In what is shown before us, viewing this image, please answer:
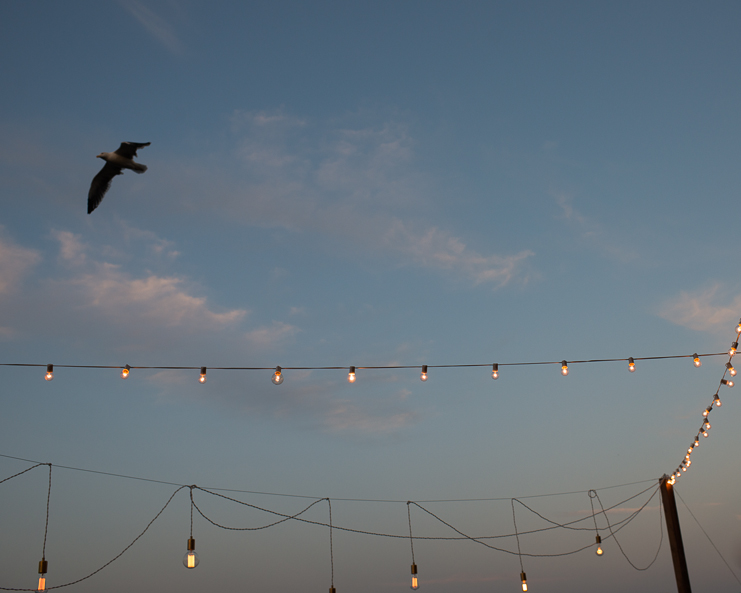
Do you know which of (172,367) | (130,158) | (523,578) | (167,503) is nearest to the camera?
(130,158)

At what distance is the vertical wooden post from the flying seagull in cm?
1110

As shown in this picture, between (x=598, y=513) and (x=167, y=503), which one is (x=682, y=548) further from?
(x=167, y=503)

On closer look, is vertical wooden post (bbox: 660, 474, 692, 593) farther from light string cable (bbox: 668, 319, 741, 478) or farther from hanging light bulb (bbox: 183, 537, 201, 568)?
hanging light bulb (bbox: 183, 537, 201, 568)

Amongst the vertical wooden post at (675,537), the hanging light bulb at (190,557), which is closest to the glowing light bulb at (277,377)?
the hanging light bulb at (190,557)

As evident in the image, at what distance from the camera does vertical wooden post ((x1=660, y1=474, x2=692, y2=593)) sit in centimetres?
1208

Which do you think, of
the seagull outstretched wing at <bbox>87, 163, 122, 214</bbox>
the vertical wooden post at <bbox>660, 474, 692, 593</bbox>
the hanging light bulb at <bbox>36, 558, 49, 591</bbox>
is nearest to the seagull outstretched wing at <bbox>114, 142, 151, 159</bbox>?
the seagull outstretched wing at <bbox>87, 163, 122, 214</bbox>

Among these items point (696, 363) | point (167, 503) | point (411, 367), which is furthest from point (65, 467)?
point (696, 363)

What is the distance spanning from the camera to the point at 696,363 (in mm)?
8781

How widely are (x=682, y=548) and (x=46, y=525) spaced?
1097 centimetres

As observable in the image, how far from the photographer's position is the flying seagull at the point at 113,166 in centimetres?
738

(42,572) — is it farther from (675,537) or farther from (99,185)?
(675,537)

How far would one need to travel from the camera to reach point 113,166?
786cm

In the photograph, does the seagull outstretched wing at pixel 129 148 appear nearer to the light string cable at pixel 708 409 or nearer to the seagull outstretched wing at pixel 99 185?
the seagull outstretched wing at pixel 99 185

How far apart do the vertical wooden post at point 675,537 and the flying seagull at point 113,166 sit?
11103 millimetres
